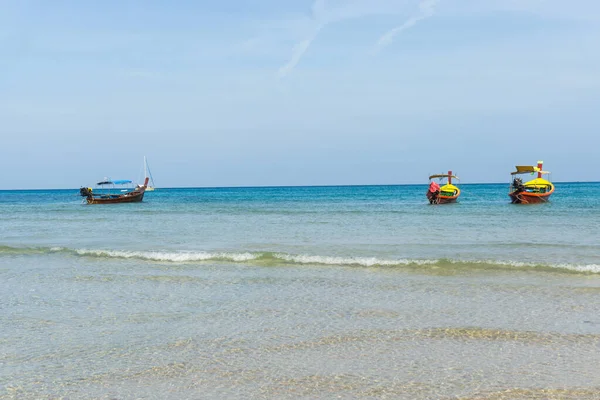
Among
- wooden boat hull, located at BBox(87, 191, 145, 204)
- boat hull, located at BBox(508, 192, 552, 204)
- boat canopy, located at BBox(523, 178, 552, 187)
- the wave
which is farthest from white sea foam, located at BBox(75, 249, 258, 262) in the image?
wooden boat hull, located at BBox(87, 191, 145, 204)

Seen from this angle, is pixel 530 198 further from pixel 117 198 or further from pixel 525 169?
pixel 117 198

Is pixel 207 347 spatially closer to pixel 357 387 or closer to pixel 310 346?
pixel 310 346

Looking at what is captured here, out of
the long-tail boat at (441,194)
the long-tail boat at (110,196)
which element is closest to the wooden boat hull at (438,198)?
the long-tail boat at (441,194)

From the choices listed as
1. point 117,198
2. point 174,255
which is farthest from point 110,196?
point 174,255

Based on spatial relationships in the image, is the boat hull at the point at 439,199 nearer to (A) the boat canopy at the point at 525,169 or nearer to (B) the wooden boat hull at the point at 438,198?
(B) the wooden boat hull at the point at 438,198

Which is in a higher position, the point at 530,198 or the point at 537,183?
the point at 537,183

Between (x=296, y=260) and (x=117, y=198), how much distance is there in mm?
58886

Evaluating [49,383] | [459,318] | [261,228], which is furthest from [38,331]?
[261,228]

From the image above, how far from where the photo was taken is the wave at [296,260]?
14.1 metres

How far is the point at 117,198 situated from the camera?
6988 cm

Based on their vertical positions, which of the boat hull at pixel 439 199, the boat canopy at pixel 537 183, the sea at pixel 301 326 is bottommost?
the sea at pixel 301 326

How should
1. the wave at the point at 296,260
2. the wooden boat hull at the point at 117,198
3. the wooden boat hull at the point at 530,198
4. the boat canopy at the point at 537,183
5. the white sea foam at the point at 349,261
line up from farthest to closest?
the wooden boat hull at the point at 117,198
the boat canopy at the point at 537,183
the wooden boat hull at the point at 530,198
the white sea foam at the point at 349,261
the wave at the point at 296,260

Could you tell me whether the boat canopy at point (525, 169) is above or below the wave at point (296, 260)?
above

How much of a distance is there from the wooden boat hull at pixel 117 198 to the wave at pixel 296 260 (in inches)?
2057
